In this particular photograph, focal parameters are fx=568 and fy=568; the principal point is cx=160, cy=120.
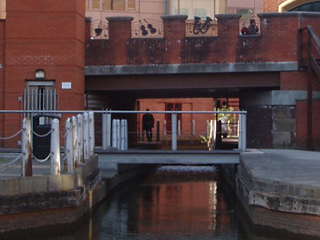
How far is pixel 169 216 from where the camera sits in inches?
521

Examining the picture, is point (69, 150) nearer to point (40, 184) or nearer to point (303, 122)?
point (40, 184)

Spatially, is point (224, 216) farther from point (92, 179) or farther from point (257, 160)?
point (92, 179)

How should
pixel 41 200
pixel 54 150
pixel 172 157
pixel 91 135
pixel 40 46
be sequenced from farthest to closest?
1. pixel 40 46
2. pixel 172 157
3. pixel 91 135
4. pixel 54 150
5. pixel 41 200

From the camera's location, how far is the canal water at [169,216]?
11.1m

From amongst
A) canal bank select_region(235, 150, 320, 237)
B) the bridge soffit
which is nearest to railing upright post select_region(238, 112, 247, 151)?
canal bank select_region(235, 150, 320, 237)

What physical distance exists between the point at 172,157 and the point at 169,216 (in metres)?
3.90

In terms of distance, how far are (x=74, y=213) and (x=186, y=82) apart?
34.9 feet

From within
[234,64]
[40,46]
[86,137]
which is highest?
[40,46]

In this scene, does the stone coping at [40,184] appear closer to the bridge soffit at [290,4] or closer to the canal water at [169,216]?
the canal water at [169,216]

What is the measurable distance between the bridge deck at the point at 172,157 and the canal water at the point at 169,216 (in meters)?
1.00

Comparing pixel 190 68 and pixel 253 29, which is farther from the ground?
pixel 253 29

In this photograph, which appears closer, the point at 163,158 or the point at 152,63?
the point at 163,158

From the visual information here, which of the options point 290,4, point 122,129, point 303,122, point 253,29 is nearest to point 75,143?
point 122,129

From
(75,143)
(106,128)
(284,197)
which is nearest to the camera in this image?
(284,197)
